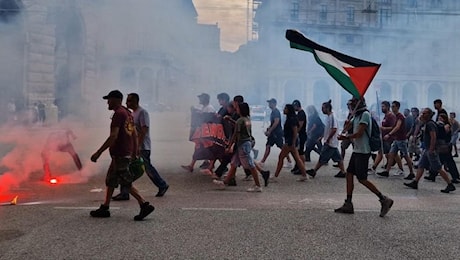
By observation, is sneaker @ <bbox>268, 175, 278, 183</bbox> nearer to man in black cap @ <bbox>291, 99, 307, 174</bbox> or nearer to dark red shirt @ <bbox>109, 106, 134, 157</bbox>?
man in black cap @ <bbox>291, 99, 307, 174</bbox>

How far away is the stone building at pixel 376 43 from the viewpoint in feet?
51.6

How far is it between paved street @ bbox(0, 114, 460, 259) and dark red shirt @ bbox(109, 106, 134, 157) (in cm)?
66

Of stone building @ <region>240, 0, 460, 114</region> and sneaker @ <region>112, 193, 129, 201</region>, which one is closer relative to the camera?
sneaker @ <region>112, 193, 129, 201</region>

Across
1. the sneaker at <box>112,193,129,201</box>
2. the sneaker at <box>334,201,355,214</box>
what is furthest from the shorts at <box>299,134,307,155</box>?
the sneaker at <box>112,193,129,201</box>

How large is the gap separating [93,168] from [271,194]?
366 cm

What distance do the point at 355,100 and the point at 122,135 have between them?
9.19ft

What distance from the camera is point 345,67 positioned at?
6.10m

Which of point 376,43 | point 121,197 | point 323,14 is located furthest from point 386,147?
point 376,43

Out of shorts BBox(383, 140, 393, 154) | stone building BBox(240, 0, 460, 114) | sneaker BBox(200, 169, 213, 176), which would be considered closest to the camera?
sneaker BBox(200, 169, 213, 176)

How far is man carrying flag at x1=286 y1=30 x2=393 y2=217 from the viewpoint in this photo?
5.61m

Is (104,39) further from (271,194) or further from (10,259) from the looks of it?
(10,259)

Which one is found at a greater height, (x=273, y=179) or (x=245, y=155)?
(x=245, y=155)

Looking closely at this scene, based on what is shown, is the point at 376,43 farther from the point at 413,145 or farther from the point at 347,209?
the point at 347,209

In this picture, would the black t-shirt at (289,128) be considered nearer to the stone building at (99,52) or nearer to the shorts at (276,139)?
the shorts at (276,139)
